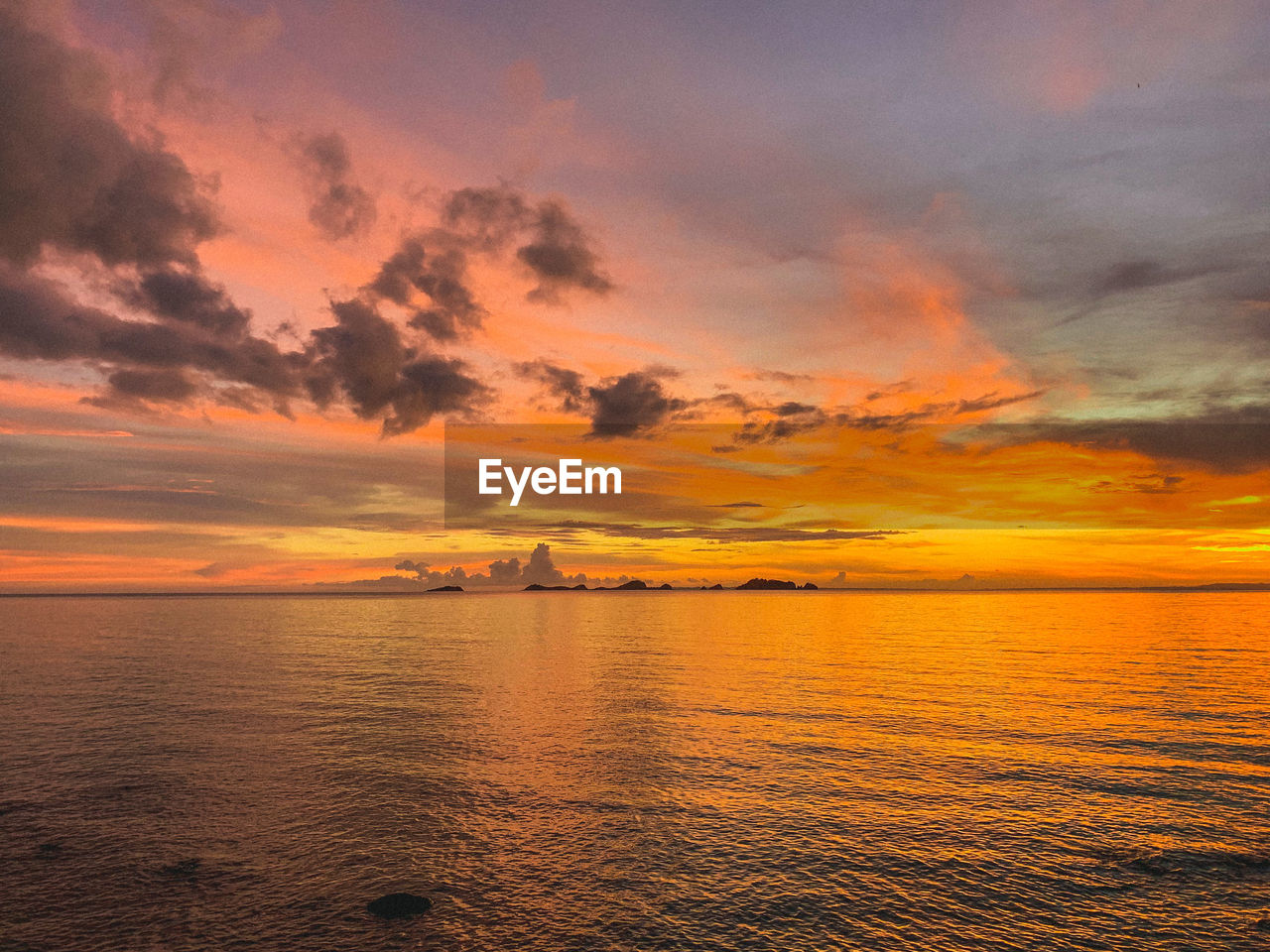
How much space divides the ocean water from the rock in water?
495 millimetres

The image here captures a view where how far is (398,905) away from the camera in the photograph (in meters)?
18.8

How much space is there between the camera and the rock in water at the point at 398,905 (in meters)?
18.4

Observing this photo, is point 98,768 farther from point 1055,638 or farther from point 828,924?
point 1055,638

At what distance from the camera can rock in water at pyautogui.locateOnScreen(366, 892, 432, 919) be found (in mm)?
18438

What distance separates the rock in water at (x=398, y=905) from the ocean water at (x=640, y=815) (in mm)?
495

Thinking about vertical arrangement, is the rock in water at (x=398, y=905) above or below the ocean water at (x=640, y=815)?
above

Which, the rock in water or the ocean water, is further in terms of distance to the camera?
the rock in water

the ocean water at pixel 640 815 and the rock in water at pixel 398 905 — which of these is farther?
the rock in water at pixel 398 905

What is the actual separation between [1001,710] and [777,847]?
1225 inches

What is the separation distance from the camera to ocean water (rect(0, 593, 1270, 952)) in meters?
17.9

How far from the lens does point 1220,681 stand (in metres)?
57.2

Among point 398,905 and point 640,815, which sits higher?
point 398,905

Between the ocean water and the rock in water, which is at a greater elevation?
the rock in water

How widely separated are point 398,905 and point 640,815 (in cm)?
958
